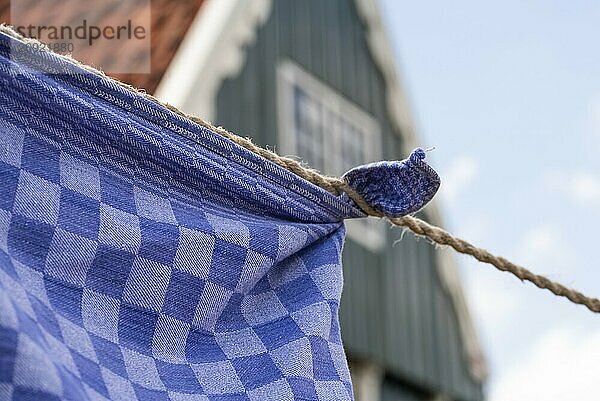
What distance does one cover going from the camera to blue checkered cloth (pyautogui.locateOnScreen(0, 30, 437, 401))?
1.03m

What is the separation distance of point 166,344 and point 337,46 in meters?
5.70

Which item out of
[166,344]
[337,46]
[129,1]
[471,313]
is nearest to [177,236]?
[166,344]

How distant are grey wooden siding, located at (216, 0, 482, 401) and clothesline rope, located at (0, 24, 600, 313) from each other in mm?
4135

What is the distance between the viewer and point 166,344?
112 cm

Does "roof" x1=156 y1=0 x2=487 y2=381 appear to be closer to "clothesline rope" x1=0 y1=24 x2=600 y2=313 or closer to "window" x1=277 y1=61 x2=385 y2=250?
"window" x1=277 y1=61 x2=385 y2=250

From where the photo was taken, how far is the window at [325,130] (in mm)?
6062

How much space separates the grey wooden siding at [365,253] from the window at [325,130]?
2.4 inches

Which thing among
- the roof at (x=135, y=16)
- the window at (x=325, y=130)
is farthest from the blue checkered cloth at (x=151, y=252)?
the window at (x=325, y=130)

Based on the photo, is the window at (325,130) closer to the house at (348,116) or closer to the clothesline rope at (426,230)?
the house at (348,116)

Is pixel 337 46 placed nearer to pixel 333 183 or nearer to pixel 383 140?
pixel 383 140

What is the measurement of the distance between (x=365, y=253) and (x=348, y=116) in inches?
A: 31.1

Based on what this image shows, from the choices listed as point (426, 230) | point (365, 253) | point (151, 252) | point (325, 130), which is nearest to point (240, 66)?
point (325, 130)

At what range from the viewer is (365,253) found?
6.45m

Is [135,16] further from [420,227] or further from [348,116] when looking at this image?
[420,227]
